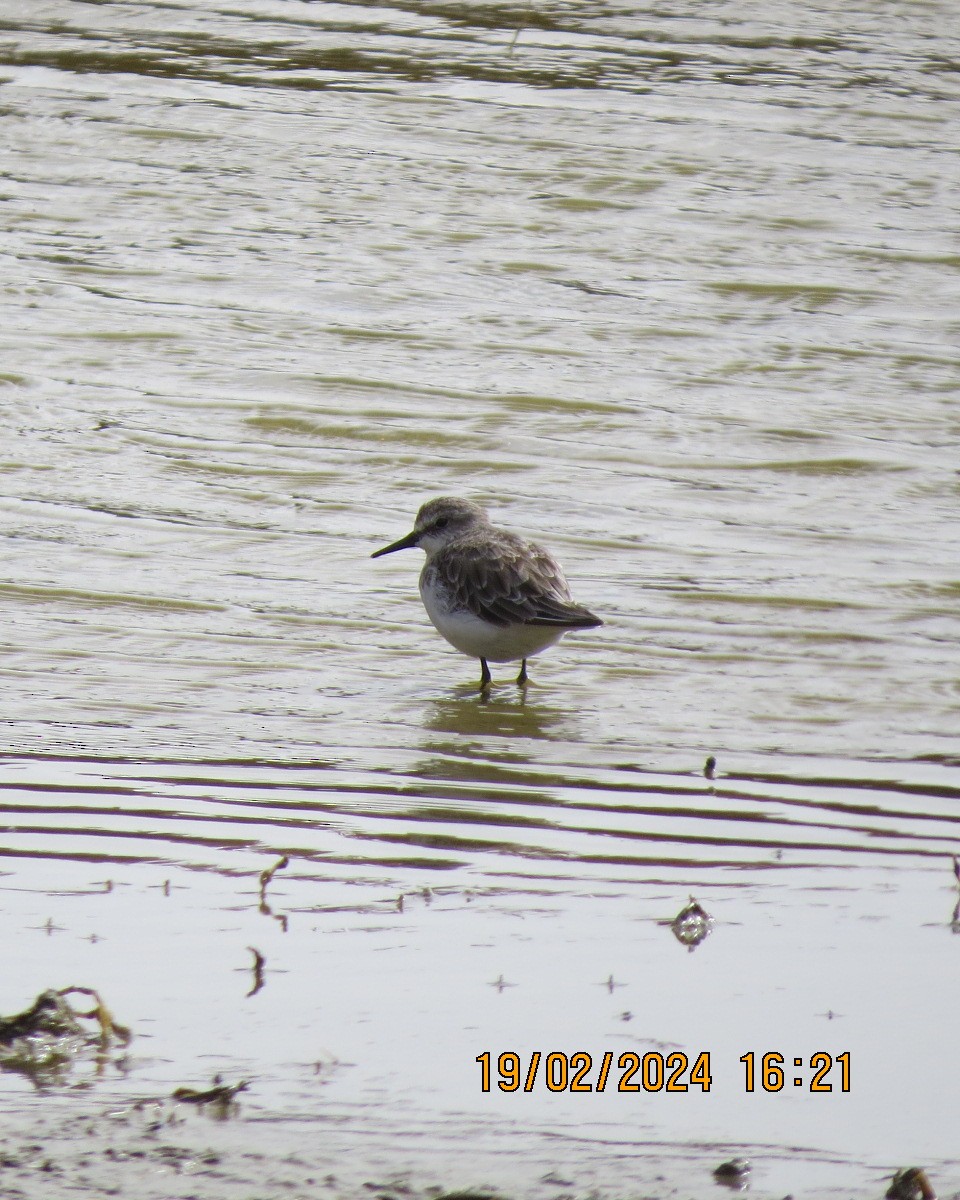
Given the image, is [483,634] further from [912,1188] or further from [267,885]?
[912,1188]

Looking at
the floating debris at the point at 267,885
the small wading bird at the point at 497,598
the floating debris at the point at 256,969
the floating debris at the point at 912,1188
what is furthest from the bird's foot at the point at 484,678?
the floating debris at the point at 912,1188

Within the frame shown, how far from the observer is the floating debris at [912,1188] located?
2.93 m

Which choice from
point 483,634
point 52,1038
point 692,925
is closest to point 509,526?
point 483,634

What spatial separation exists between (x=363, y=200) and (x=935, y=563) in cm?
509

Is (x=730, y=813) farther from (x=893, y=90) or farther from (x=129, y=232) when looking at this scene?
(x=893, y=90)

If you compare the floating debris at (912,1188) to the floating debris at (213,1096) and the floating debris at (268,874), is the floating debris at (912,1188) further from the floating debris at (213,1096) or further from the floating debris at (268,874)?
the floating debris at (268,874)

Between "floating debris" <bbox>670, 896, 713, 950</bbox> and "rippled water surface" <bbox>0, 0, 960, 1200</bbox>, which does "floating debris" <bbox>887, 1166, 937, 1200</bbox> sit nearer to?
"rippled water surface" <bbox>0, 0, 960, 1200</bbox>

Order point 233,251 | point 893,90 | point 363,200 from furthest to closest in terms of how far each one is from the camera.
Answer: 1. point 893,90
2. point 363,200
3. point 233,251

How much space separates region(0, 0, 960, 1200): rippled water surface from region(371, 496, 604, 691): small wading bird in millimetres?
182

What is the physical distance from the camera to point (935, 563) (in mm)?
7004

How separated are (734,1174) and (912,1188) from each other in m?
0.28

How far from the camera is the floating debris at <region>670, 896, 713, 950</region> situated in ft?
13.0

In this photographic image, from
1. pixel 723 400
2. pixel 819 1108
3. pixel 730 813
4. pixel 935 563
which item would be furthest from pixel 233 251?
pixel 819 1108
